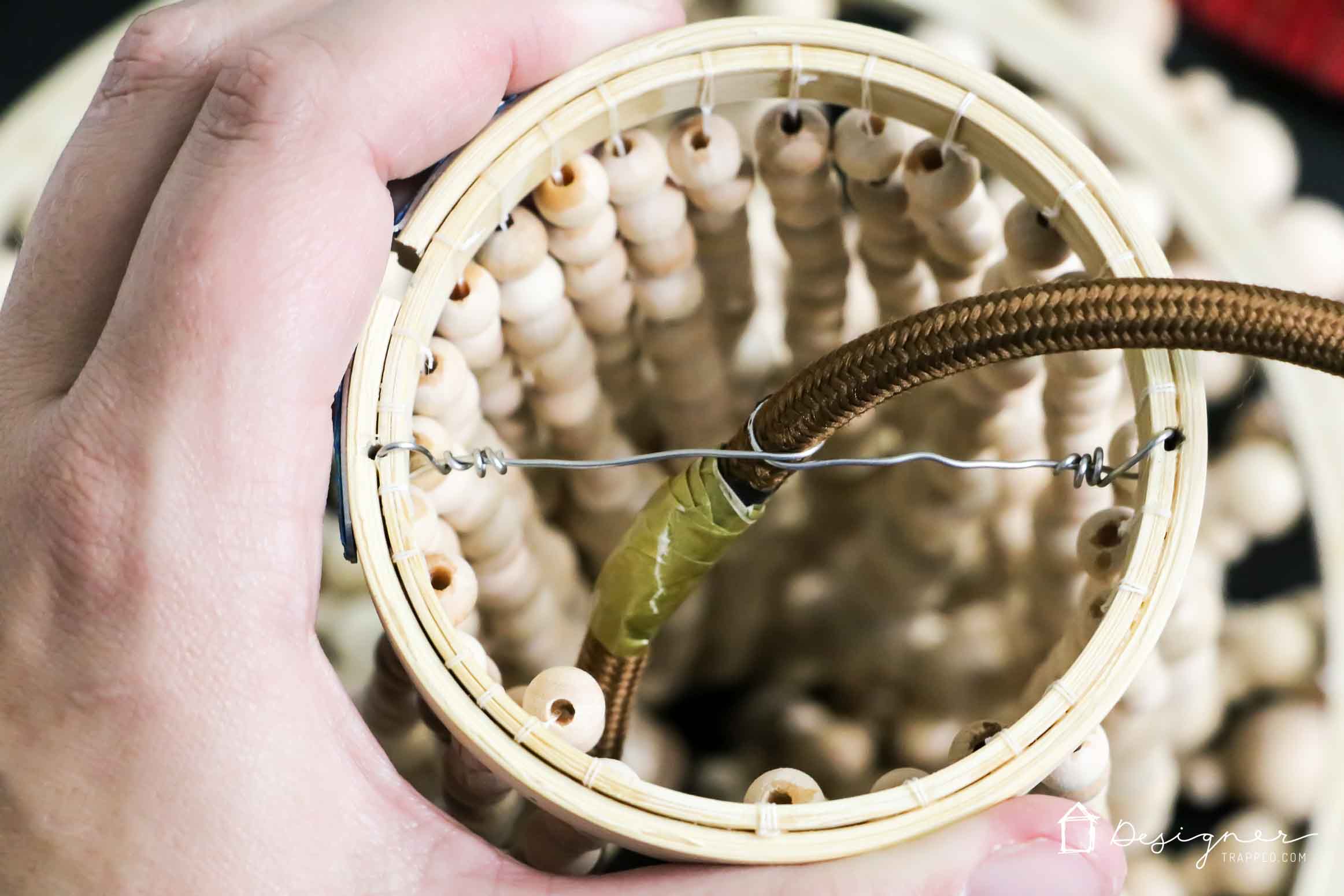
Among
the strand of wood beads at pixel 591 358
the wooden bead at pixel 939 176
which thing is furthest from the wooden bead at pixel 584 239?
the wooden bead at pixel 939 176

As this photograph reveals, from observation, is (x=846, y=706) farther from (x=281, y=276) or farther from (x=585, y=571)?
(x=281, y=276)

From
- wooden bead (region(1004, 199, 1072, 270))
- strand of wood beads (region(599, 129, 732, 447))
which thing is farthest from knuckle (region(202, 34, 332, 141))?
wooden bead (region(1004, 199, 1072, 270))

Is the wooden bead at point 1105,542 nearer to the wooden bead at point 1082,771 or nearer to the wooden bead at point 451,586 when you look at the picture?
the wooden bead at point 1082,771

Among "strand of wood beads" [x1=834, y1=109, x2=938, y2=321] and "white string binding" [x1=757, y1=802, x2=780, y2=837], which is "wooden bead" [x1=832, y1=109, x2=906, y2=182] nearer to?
"strand of wood beads" [x1=834, y1=109, x2=938, y2=321]

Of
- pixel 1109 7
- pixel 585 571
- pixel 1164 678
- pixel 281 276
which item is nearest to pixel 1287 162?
pixel 1109 7

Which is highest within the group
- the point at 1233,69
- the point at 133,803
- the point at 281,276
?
the point at 1233,69

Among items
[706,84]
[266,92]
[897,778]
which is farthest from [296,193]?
[897,778]
